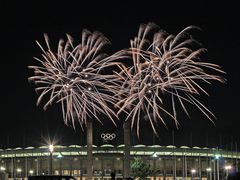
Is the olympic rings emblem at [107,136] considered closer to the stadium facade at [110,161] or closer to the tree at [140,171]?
the tree at [140,171]

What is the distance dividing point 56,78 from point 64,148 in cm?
6393

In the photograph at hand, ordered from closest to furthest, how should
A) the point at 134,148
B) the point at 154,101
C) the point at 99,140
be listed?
the point at 154,101
the point at 99,140
the point at 134,148

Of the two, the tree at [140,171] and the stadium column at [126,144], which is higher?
the stadium column at [126,144]

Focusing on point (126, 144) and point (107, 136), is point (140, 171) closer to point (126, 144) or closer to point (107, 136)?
point (107, 136)

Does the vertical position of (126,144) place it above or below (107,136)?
below

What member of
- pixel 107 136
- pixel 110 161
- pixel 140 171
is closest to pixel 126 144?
pixel 107 136

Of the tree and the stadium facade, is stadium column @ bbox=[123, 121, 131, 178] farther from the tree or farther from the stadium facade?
the stadium facade

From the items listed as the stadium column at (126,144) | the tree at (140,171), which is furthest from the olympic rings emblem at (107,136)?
the stadium column at (126,144)

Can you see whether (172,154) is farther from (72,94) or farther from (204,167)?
(72,94)

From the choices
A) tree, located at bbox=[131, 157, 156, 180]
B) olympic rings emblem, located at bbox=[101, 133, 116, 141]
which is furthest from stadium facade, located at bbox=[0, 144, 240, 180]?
olympic rings emblem, located at bbox=[101, 133, 116, 141]

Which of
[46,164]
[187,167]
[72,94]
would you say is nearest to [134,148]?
[187,167]

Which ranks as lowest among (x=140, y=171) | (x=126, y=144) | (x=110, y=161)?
(x=140, y=171)

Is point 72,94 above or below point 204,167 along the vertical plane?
above

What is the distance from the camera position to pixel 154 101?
171ft
